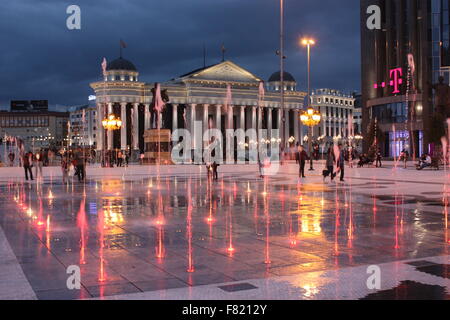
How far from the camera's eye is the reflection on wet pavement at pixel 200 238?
281 inches

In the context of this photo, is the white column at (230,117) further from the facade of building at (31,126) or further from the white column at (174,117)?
the facade of building at (31,126)

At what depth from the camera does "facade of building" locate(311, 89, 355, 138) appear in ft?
485

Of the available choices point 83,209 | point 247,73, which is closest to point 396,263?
Answer: point 83,209

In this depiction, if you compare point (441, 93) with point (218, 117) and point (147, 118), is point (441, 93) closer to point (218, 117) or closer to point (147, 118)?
point (218, 117)

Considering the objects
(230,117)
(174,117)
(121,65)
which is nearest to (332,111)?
(230,117)

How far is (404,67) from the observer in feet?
Answer: 230

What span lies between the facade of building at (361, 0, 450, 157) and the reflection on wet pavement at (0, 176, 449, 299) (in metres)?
54.6

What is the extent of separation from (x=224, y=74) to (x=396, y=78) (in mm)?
43786

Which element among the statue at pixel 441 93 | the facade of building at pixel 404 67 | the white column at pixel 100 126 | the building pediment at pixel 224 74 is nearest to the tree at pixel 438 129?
the statue at pixel 441 93

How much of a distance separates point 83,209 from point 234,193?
655 cm

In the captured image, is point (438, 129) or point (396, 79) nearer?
point (438, 129)

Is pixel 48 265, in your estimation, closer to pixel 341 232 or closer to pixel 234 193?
pixel 341 232

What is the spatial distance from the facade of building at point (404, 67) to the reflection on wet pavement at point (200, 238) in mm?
54555

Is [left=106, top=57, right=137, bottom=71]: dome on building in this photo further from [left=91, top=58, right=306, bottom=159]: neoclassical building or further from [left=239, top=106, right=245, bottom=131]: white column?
[left=239, top=106, right=245, bottom=131]: white column
